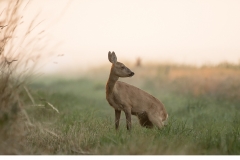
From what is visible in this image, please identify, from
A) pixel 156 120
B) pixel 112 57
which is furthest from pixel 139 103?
pixel 112 57

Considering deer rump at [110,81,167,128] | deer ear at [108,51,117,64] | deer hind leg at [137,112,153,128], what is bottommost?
deer hind leg at [137,112,153,128]

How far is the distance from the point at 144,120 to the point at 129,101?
0.47 meters

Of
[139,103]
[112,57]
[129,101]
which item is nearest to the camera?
[112,57]

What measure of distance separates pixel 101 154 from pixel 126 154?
1.01 ft

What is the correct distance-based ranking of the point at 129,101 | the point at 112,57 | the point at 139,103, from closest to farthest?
the point at 112,57 < the point at 129,101 < the point at 139,103

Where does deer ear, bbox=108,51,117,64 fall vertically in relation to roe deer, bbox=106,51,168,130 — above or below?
above

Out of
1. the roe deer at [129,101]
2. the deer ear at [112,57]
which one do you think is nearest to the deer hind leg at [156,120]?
the roe deer at [129,101]

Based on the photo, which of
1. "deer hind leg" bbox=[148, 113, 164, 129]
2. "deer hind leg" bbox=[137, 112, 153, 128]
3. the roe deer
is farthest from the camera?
"deer hind leg" bbox=[137, 112, 153, 128]

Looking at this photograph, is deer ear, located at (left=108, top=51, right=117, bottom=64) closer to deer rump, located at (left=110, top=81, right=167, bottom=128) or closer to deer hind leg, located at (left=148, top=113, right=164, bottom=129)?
deer rump, located at (left=110, top=81, right=167, bottom=128)

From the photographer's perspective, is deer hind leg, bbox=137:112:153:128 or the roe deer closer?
the roe deer

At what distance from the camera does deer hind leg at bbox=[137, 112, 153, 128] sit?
8.10 metres

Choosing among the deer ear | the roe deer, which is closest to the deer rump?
the roe deer

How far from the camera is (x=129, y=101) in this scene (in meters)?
7.98

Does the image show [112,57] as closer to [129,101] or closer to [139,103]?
[129,101]
